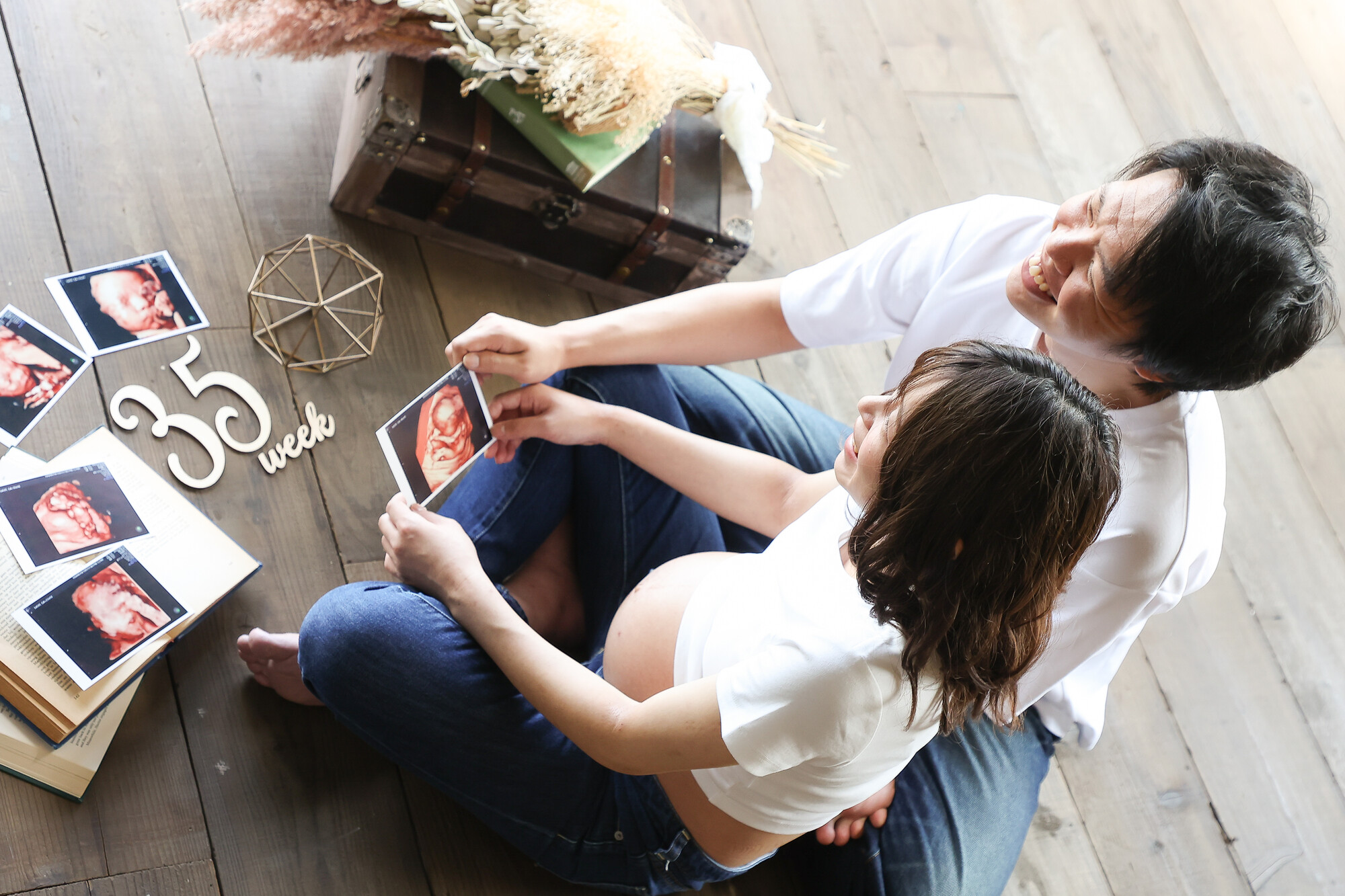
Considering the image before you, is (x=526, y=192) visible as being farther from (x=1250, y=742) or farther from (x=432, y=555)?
(x=1250, y=742)

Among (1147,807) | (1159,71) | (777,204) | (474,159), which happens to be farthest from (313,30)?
(1159,71)

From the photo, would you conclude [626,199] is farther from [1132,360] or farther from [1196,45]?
[1196,45]

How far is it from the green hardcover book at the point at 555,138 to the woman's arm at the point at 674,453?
0.44m

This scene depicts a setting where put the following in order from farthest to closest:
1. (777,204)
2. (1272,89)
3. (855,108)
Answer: (1272,89)
(855,108)
(777,204)

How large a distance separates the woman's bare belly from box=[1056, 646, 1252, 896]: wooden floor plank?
91cm

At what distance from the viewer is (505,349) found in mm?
1403

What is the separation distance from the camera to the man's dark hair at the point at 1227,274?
1.08 m

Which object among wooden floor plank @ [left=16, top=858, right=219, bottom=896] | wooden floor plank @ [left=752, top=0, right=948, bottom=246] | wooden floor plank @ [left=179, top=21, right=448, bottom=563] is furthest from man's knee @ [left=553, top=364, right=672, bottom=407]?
wooden floor plank @ [left=752, top=0, right=948, bottom=246]

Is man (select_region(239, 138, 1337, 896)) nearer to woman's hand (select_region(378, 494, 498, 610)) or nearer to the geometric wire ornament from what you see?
woman's hand (select_region(378, 494, 498, 610))

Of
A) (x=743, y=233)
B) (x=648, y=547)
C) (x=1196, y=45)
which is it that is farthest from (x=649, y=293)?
(x=1196, y=45)

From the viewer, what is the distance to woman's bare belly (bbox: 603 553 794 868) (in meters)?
1.23

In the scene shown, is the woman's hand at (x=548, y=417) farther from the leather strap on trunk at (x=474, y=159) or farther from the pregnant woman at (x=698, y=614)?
the leather strap on trunk at (x=474, y=159)

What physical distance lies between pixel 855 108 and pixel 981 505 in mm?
1692

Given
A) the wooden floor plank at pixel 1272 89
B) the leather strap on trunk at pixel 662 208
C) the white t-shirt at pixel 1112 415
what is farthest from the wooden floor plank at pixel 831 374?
the wooden floor plank at pixel 1272 89
